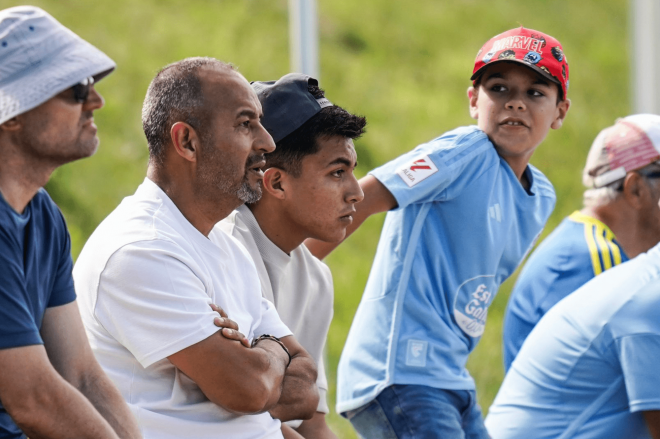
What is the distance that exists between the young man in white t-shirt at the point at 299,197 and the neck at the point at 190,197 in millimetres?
324

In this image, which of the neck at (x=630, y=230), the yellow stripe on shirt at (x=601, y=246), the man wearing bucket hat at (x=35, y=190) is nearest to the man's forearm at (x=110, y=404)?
the man wearing bucket hat at (x=35, y=190)

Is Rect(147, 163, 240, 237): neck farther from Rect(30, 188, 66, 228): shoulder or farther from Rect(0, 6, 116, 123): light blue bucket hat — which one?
Rect(0, 6, 116, 123): light blue bucket hat

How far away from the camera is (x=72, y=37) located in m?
1.83

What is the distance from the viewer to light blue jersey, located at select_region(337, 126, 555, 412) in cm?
290

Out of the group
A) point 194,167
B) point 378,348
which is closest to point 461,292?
point 378,348

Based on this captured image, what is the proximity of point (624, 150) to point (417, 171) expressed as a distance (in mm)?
1177

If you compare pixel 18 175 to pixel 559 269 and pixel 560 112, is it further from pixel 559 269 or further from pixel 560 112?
Result: pixel 559 269

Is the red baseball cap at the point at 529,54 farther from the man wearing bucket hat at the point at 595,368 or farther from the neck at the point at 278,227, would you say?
the neck at the point at 278,227

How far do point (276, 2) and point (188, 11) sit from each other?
87 centimetres

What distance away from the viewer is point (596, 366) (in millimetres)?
2869

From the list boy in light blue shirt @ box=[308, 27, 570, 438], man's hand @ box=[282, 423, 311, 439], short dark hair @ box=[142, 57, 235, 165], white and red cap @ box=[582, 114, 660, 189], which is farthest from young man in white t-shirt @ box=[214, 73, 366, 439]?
white and red cap @ box=[582, 114, 660, 189]

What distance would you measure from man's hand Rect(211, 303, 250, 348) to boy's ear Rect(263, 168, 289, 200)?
583 millimetres

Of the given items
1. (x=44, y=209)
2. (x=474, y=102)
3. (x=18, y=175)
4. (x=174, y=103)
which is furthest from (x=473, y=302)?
(x=18, y=175)

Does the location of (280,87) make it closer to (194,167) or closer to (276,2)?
(194,167)
